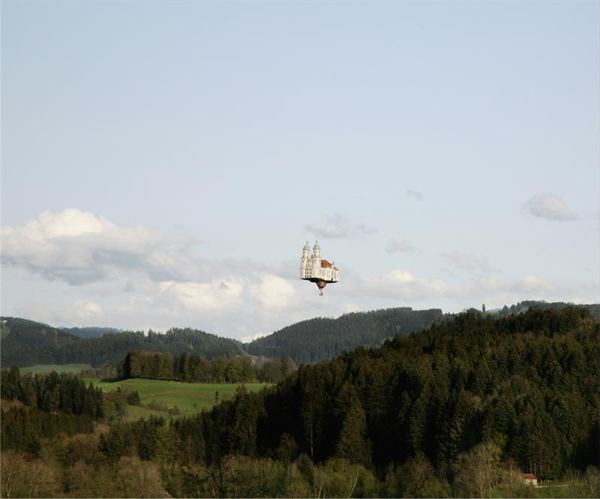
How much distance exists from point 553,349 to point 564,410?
27.2 metres

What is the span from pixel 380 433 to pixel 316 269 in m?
84.6

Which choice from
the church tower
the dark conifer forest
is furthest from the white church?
the dark conifer forest

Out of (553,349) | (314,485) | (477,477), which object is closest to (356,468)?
(314,485)

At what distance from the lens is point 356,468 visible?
133125 millimetres

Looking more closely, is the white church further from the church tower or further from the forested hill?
the forested hill

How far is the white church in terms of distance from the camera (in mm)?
77306

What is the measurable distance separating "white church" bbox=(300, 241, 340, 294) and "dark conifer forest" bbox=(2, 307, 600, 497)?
138 ft

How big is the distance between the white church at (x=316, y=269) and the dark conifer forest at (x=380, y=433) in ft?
138

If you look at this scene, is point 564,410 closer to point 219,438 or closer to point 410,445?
point 410,445

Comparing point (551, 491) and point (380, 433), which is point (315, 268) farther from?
point (380, 433)

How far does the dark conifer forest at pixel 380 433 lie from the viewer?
12150cm

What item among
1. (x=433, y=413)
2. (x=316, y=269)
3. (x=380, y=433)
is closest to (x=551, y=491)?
(x=433, y=413)

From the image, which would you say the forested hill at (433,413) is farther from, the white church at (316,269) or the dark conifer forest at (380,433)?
the white church at (316,269)

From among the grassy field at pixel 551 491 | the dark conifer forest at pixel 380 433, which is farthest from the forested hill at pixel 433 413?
the grassy field at pixel 551 491
